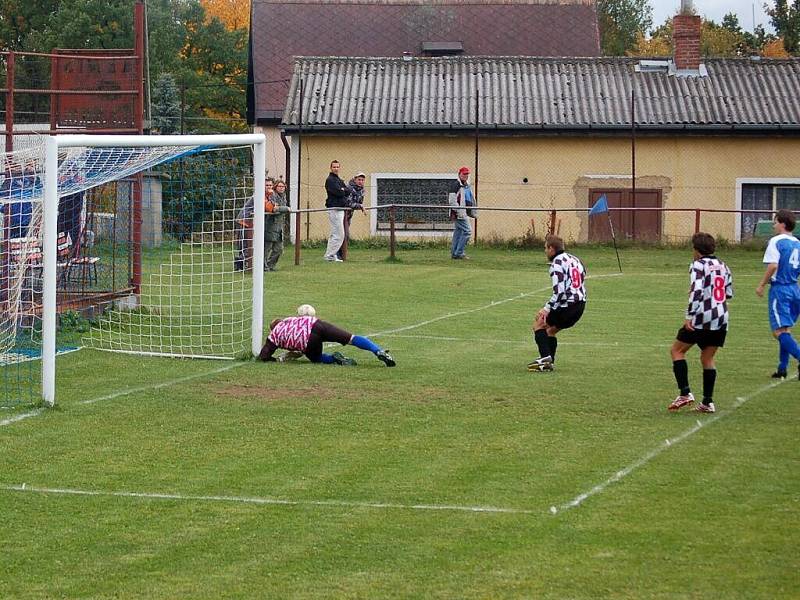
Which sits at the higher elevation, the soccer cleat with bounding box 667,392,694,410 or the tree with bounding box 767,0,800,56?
the tree with bounding box 767,0,800,56

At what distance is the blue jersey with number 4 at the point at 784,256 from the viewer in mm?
13656

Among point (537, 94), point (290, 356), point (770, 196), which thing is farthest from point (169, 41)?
point (290, 356)

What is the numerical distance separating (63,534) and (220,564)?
45.0 inches

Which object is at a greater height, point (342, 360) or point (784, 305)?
point (784, 305)

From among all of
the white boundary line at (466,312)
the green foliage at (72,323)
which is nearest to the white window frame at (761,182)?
the white boundary line at (466,312)

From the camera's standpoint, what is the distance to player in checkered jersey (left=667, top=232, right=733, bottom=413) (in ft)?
37.0

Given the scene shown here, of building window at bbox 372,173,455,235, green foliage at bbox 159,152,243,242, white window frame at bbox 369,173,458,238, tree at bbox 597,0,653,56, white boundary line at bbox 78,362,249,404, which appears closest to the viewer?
white boundary line at bbox 78,362,249,404

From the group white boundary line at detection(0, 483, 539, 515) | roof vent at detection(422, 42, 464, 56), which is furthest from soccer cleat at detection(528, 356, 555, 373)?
roof vent at detection(422, 42, 464, 56)

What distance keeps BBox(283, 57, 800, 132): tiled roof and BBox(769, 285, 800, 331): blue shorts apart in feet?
70.7

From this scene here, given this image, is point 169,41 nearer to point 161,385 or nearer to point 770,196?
point 770,196

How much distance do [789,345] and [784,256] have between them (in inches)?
36.9

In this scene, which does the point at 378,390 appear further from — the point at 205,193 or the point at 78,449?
the point at 205,193

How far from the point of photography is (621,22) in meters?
89.1

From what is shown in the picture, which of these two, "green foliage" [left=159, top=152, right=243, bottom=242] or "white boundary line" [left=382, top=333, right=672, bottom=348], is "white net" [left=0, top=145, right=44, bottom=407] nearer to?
"green foliage" [left=159, top=152, right=243, bottom=242]
